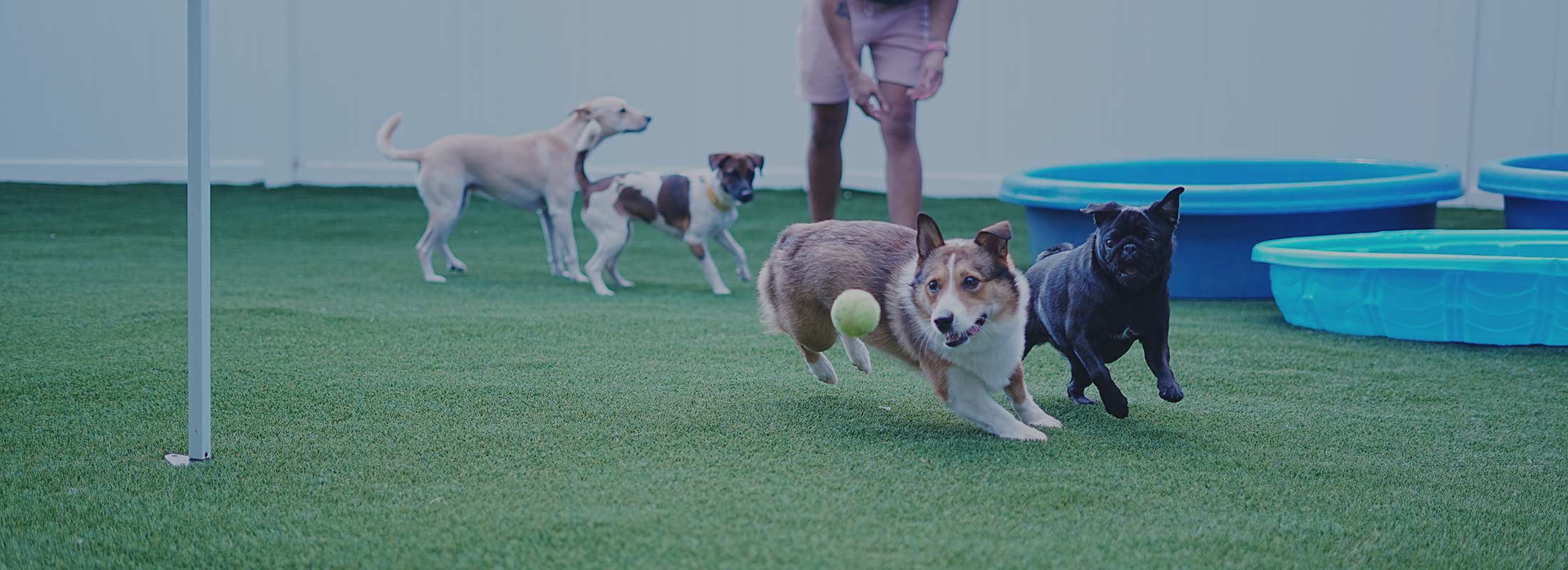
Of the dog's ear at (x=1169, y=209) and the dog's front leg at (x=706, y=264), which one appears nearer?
the dog's ear at (x=1169, y=209)

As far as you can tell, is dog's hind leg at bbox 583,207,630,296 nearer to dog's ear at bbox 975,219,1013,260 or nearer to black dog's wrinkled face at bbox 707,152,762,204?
black dog's wrinkled face at bbox 707,152,762,204

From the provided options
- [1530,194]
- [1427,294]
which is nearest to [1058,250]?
[1427,294]

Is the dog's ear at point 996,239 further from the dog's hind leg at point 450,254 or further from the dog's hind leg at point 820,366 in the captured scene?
the dog's hind leg at point 450,254

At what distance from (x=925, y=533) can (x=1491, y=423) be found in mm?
1607

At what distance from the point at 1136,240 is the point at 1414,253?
221 centimetres

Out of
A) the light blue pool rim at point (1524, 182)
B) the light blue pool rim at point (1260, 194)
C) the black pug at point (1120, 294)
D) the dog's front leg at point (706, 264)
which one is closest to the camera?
the black pug at point (1120, 294)

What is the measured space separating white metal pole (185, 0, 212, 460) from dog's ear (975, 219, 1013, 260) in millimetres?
1417

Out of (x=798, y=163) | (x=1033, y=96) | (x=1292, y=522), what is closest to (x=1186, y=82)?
(x=1033, y=96)

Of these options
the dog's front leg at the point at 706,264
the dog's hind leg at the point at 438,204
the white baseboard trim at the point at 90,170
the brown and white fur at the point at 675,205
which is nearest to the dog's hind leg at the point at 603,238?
the brown and white fur at the point at 675,205

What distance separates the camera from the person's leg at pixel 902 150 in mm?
4887

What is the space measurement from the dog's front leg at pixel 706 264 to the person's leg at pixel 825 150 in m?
0.58

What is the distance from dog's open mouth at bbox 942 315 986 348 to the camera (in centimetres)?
247

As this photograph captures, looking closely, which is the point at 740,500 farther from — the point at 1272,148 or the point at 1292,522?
the point at 1272,148

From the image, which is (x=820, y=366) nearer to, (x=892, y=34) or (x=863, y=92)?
(x=863, y=92)
